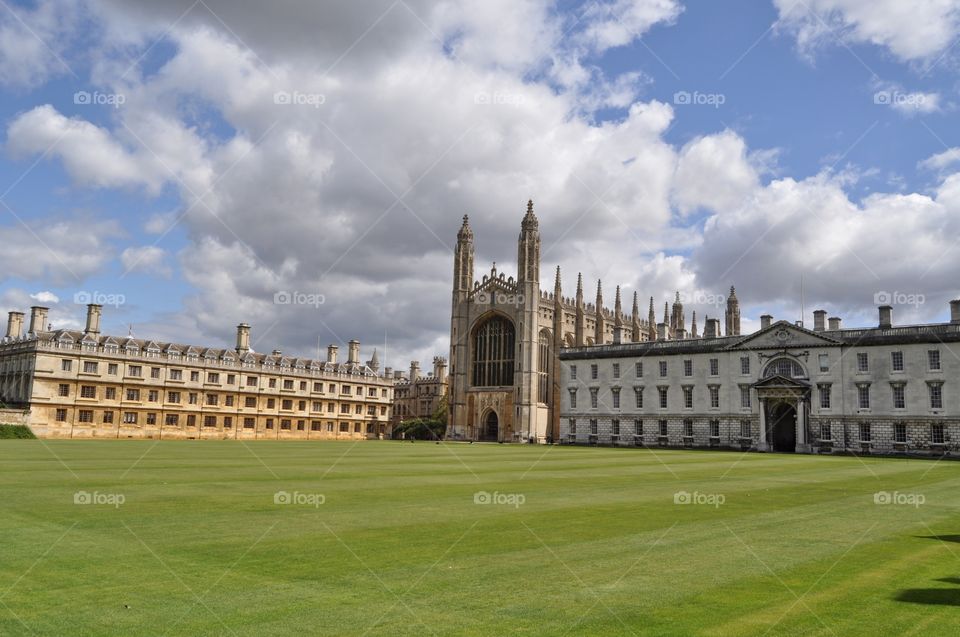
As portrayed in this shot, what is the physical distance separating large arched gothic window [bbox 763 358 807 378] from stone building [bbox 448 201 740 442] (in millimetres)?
17163

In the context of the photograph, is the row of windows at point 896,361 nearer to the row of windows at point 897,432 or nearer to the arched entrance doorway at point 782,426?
the row of windows at point 897,432

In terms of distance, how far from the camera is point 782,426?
66.4 meters

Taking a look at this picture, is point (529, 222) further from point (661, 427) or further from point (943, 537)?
point (943, 537)

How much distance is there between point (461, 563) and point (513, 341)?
259 ft

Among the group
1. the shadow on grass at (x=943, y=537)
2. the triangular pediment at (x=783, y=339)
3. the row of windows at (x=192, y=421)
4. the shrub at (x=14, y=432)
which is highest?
the triangular pediment at (x=783, y=339)

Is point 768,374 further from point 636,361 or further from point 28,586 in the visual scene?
point 28,586

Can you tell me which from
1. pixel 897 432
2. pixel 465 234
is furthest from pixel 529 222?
pixel 897 432

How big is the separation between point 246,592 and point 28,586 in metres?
2.44

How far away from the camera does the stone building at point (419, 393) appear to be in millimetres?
123812

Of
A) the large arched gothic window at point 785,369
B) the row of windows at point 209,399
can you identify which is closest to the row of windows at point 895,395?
the large arched gothic window at point 785,369

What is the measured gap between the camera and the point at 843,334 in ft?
204

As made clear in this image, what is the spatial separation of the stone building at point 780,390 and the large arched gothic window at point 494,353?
9779mm

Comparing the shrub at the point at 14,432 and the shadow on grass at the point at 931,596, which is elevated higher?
the shrub at the point at 14,432

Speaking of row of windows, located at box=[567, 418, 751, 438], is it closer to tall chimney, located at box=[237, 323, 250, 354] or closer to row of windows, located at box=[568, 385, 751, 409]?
row of windows, located at box=[568, 385, 751, 409]
